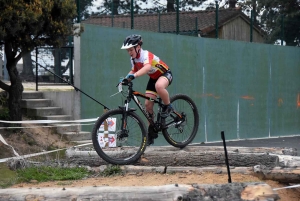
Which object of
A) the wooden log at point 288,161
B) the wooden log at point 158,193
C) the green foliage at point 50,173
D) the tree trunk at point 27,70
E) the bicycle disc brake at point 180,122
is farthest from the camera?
the tree trunk at point 27,70

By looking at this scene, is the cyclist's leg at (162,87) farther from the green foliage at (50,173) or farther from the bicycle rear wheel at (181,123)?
the green foliage at (50,173)

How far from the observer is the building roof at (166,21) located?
17.3 m

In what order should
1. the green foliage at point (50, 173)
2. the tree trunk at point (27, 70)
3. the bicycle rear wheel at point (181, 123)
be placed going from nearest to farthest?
1. the green foliage at point (50, 173)
2. the bicycle rear wheel at point (181, 123)
3. the tree trunk at point (27, 70)

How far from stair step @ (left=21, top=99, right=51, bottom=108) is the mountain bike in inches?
192

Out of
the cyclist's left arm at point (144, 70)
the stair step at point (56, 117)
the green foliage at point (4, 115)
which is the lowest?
the stair step at point (56, 117)

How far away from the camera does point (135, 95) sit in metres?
9.09

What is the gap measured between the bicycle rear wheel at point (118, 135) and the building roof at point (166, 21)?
318 inches

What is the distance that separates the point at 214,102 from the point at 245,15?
541cm

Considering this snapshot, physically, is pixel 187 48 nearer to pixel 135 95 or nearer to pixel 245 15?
pixel 245 15

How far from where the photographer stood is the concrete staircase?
14245 mm

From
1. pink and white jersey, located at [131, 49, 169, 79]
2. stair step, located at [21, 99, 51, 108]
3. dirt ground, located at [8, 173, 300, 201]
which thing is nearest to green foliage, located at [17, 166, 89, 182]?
dirt ground, located at [8, 173, 300, 201]

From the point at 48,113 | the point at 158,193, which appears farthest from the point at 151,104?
the point at 48,113

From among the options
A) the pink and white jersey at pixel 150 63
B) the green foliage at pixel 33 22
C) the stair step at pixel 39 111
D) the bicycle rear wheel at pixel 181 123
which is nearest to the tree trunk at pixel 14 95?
the green foliage at pixel 33 22

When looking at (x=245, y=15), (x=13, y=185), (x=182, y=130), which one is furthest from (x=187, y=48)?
(x=13, y=185)
